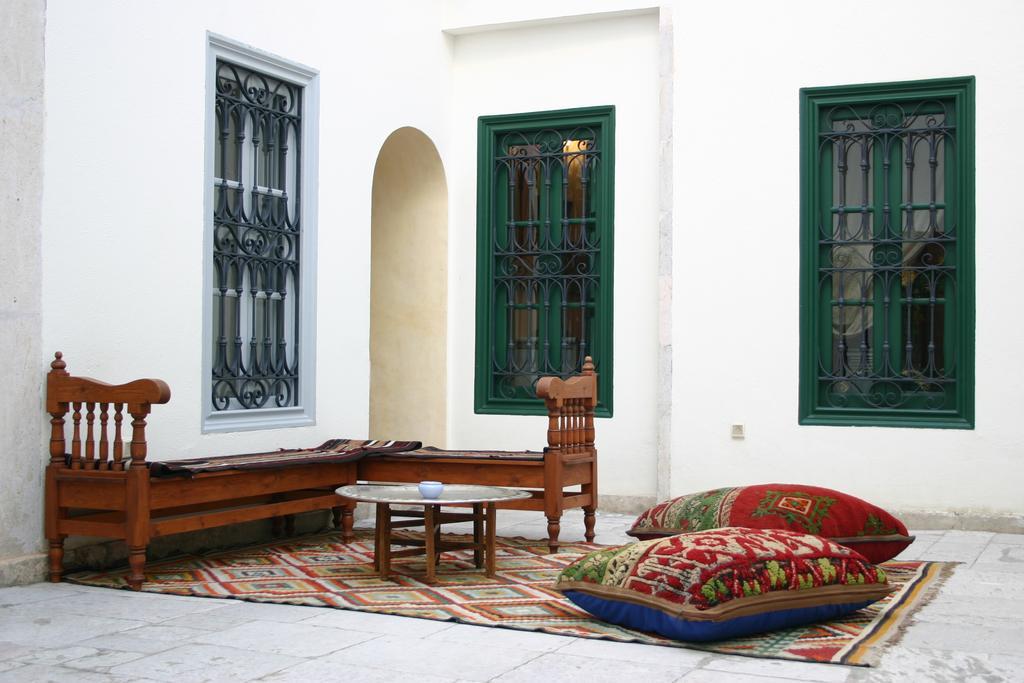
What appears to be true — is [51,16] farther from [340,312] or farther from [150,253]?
[340,312]

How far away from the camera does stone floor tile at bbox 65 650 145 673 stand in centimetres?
411

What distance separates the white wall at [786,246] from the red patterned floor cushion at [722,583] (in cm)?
320

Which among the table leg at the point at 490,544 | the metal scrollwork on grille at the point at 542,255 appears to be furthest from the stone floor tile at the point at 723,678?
the metal scrollwork on grille at the point at 542,255

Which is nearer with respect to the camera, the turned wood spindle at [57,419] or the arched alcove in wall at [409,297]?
the turned wood spindle at [57,419]

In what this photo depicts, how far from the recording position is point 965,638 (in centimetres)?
461

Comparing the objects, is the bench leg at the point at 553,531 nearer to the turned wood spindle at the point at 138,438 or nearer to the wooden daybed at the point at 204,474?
the wooden daybed at the point at 204,474

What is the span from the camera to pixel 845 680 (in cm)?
394

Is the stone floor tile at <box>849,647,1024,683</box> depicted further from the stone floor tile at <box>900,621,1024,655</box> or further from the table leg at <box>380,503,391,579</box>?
the table leg at <box>380,503,391,579</box>

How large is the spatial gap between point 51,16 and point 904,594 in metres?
4.61

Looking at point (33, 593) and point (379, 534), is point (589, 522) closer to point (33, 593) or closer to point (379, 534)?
point (379, 534)

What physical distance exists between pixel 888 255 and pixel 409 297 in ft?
11.2

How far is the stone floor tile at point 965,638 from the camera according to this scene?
4434mm

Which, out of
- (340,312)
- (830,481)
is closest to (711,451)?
(830,481)

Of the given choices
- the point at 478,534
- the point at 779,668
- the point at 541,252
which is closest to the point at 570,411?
the point at 478,534
